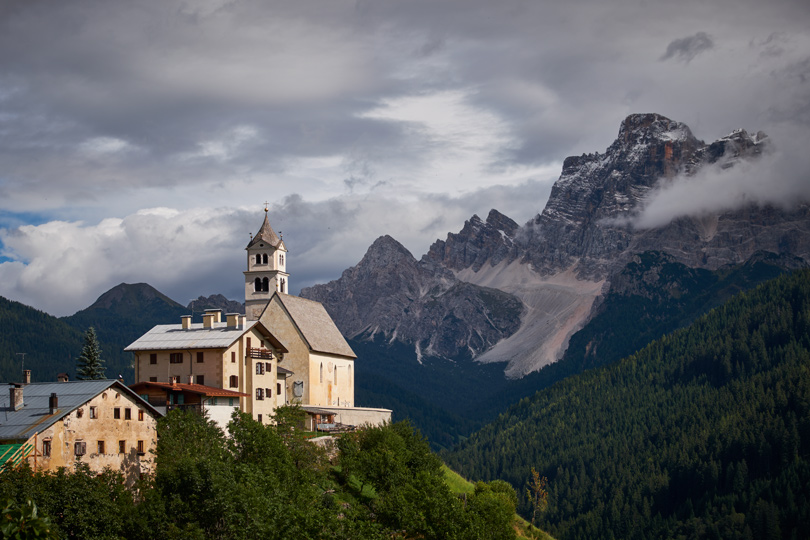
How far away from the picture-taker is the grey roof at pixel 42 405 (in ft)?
247

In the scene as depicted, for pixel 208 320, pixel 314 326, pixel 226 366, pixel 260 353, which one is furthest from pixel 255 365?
pixel 314 326

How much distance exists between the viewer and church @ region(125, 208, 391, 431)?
3954 inches

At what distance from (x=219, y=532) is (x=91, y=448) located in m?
14.5

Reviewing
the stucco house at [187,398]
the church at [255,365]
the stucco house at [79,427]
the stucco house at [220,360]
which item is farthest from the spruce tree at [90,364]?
the stucco house at [79,427]

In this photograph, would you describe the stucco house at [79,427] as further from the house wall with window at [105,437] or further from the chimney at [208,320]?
the chimney at [208,320]

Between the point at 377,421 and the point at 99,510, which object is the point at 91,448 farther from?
the point at 377,421

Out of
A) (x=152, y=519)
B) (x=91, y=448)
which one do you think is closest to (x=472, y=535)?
(x=152, y=519)

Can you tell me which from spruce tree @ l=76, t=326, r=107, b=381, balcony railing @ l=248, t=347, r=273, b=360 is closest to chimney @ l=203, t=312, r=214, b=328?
balcony railing @ l=248, t=347, r=273, b=360

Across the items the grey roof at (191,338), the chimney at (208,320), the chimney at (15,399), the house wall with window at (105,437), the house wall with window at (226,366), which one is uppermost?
the chimney at (208,320)

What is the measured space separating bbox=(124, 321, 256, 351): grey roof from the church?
112 millimetres

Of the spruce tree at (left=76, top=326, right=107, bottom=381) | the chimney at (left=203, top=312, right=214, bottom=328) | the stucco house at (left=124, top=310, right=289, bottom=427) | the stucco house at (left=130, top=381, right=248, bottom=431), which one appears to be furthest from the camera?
the spruce tree at (left=76, top=326, right=107, bottom=381)

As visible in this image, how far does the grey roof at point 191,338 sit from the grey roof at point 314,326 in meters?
16.2

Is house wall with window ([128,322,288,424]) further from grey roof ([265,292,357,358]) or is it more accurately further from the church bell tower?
the church bell tower

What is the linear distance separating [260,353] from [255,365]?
144 centimetres
